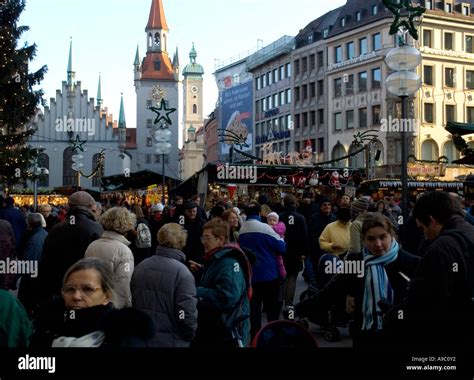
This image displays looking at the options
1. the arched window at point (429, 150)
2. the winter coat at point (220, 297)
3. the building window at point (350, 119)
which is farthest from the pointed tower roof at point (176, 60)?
the winter coat at point (220, 297)

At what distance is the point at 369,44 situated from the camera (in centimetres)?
5281

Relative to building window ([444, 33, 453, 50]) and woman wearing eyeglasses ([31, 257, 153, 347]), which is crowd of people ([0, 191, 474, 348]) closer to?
woman wearing eyeglasses ([31, 257, 153, 347])

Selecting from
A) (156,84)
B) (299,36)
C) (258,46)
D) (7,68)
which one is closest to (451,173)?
(7,68)

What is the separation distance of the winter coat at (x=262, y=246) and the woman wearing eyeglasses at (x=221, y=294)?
2368mm

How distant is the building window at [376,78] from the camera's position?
51688 mm

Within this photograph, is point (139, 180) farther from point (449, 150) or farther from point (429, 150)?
point (449, 150)

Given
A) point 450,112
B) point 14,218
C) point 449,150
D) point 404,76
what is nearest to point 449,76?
point 450,112

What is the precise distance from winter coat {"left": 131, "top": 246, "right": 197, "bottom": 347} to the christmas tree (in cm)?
1981

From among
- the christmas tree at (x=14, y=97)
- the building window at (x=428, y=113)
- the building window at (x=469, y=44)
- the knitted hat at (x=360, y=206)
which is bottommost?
the knitted hat at (x=360, y=206)

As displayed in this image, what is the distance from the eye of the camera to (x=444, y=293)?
370cm

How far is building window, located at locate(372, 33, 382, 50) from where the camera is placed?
170 feet

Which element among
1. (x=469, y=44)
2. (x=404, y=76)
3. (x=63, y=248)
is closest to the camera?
(x=63, y=248)

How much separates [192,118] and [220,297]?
127 meters

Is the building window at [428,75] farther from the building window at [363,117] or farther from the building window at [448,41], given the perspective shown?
the building window at [363,117]
